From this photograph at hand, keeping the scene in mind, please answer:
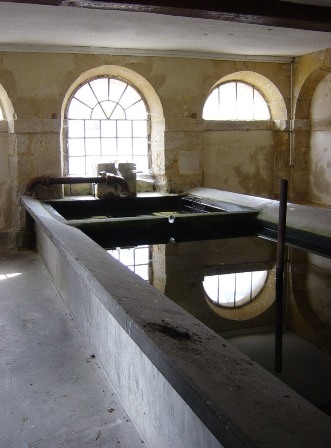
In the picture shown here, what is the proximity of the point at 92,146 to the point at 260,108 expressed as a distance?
3098mm

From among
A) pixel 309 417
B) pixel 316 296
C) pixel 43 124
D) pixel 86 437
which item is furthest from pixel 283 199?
pixel 43 124

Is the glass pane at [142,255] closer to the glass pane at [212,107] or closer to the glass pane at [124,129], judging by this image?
the glass pane at [124,129]

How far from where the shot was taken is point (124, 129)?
28.5 ft

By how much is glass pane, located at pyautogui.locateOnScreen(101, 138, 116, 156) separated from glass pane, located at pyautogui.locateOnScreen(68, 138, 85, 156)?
1.07 feet

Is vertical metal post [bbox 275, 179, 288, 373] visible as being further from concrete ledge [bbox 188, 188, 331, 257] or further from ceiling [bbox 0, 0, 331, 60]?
ceiling [bbox 0, 0, 331, 60]

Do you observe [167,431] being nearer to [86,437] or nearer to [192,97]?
[86,437]

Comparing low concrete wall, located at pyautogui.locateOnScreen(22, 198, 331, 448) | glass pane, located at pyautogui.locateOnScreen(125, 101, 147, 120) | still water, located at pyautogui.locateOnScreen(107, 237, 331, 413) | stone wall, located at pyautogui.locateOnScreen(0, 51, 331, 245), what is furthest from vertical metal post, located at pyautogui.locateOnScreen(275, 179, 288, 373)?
glass pane, located at pyautogui.locateOnScreen(125, 101, 147, 120)

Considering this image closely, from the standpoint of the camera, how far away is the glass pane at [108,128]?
8.52 metres

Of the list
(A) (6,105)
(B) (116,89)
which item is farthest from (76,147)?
(A) (6,105)

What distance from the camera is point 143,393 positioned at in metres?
2.47

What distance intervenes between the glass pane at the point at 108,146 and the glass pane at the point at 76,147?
0.33m

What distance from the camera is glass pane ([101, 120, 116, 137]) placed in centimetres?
852

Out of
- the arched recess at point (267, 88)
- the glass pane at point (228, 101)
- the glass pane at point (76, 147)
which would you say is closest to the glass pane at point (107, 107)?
the glass pane at point (76, 147)

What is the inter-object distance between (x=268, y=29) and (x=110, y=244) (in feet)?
10.9
